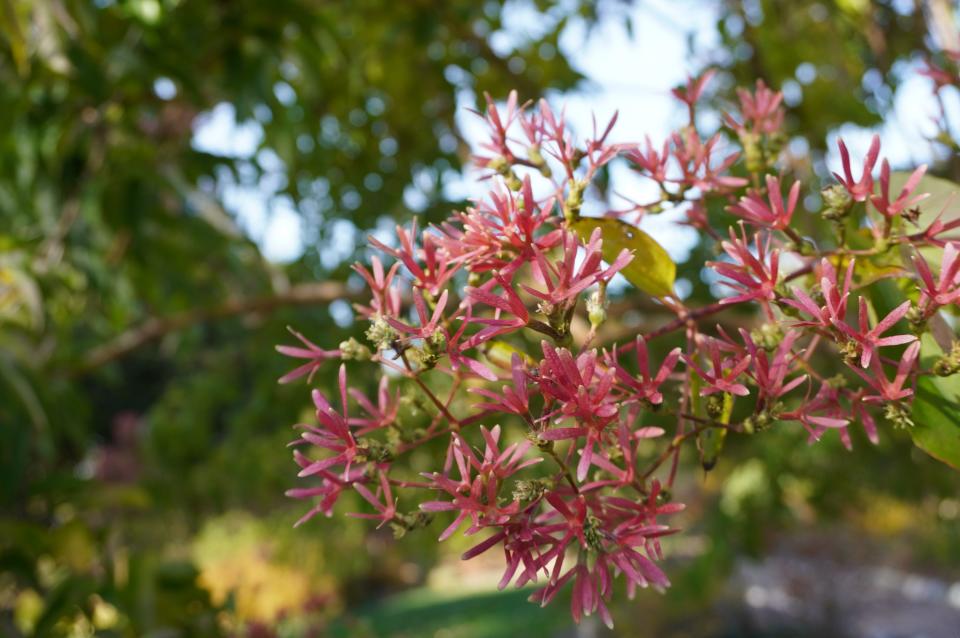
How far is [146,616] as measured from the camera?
3.98 ft

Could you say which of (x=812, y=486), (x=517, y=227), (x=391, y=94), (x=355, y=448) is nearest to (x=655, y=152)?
(x=517, y=227)

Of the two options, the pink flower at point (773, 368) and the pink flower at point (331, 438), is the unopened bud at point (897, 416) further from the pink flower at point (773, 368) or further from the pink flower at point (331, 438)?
the pink flower at point (331, 438)

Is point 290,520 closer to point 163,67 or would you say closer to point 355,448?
point 163,67

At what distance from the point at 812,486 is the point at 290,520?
4.20 m

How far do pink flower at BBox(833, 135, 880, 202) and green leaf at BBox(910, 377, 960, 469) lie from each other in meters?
0.12

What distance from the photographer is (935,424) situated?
1.66 feet

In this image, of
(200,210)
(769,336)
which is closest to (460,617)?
(200,210)

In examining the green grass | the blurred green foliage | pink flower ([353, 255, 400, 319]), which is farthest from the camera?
the green grass

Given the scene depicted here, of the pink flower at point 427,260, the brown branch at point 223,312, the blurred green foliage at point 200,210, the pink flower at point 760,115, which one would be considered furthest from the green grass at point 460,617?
the pink flower at point 427,260

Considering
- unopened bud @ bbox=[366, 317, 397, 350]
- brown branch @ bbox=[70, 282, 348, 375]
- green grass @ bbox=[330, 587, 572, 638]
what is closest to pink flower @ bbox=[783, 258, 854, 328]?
unopened bud @ bbox=[366, 317, 397, 350]

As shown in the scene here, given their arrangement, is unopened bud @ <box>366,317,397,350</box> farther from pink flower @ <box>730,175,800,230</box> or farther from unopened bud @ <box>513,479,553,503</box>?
pink flower @ <box>730,175,800,230</box>

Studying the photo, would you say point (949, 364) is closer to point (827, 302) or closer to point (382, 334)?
point (827, 302)

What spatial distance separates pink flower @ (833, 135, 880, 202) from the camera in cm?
49

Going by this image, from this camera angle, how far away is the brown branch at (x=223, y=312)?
1.63m
